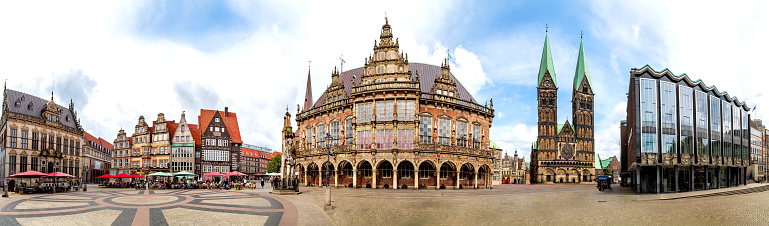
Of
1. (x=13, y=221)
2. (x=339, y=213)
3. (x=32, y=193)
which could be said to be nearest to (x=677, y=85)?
(x=339, y=213)

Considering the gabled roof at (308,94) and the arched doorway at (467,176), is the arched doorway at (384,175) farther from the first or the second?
the gabled roof at (308,94)

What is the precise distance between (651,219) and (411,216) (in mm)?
10102

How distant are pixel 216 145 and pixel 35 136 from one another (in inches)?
1028

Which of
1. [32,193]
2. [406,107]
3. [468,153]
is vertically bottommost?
[32,193]

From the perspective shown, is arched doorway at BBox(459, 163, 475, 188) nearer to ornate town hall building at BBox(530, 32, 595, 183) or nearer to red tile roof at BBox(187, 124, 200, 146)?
red tile roof at BBox(187, 124, 200, 146)

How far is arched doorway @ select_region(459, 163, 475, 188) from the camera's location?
55.3 meters

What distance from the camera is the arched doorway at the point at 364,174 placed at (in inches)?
2117

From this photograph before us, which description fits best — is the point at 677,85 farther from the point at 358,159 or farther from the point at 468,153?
the point at 358,159

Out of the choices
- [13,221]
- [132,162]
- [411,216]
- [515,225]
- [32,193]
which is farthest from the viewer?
→ [132,162]

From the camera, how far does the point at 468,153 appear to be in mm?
55062

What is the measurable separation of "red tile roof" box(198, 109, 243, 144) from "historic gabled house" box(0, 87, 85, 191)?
19.4 meters

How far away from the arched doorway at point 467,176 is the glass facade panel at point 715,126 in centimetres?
2470

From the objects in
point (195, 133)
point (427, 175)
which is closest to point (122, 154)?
point (195, 133)

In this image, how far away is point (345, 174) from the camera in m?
56.3
